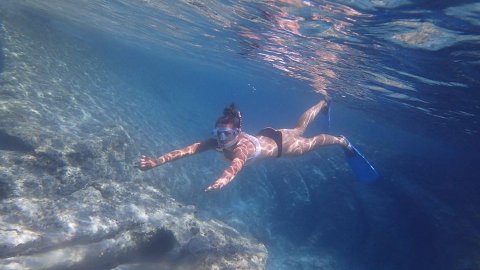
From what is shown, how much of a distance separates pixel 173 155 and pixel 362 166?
8.13m

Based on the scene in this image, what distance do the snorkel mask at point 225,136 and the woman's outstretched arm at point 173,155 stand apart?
42cm

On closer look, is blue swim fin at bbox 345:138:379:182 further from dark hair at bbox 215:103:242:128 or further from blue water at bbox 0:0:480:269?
dark hair at bbox 215:103:242:128

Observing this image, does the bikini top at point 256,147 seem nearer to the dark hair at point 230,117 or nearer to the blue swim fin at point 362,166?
the dark hair at point 230,117

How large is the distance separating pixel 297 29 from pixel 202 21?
22.3 feet

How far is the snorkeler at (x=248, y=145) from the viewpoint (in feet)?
22.2

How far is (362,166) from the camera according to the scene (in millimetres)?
12359

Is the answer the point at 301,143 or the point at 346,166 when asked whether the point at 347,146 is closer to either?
the point at 301,143

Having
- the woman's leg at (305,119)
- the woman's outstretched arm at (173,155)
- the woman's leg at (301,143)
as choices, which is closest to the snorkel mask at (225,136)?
the woman's outstretched arm at (173,155)

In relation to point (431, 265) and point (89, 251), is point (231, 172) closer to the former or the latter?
point (89, 251)

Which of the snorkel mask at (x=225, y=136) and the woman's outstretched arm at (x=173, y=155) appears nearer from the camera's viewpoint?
the woman's outstretched arm at (x=173, y=155)

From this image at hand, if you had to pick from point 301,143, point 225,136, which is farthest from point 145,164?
point 301,143

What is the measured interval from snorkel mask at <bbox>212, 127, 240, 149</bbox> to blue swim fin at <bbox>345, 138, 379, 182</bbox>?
679cm

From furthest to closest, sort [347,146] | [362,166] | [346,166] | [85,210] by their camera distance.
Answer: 1. [346,166]
2. [347,146]
3. [362,166]
4. [85,210]

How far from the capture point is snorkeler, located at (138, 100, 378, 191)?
22.2 feet
